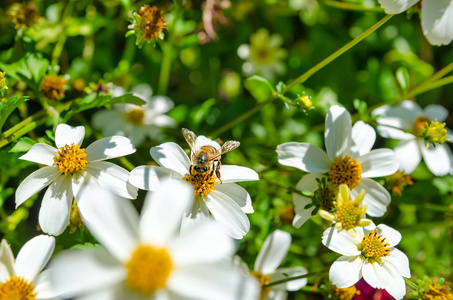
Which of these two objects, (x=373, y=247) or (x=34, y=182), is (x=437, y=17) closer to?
(x=373, y=247)

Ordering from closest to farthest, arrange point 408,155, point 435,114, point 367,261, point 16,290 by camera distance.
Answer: point 16,290 < point 367,261 < point 408,155 < point 435,114

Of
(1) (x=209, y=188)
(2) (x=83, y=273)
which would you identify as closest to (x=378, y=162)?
(1) (x=209, y=188)

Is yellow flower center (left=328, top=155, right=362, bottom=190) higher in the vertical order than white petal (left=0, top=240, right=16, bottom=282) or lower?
higher

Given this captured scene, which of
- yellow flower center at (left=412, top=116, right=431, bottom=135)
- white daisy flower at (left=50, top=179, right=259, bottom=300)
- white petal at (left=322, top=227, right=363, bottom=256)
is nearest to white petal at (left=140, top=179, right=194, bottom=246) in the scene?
white daisy flower at (left=50, top=179, right=259, bottom=300)

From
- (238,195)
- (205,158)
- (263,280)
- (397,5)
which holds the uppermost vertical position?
(397,5)

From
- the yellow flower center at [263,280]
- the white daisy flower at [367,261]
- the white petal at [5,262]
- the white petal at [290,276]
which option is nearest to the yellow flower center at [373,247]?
the white daisy flower at [367,261]

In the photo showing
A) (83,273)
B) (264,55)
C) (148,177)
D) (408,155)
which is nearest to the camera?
(83,273)

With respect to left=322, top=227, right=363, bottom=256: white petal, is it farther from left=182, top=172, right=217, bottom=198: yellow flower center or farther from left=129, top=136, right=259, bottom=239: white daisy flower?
left=182, top=172, right=217, bottom=198: yellow flower center
